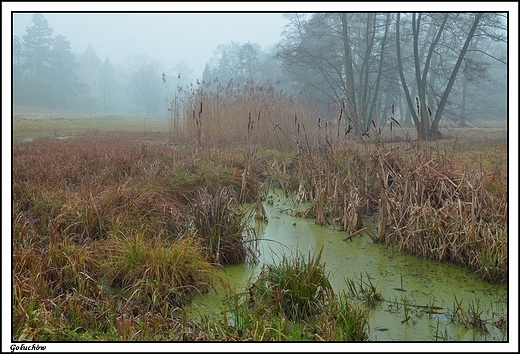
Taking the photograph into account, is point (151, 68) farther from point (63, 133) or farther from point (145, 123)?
point (63, 133)

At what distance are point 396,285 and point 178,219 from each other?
2.01 meters

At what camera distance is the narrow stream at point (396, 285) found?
8.77ft

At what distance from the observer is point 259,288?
2939 mm

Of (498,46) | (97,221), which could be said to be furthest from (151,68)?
(97,221)

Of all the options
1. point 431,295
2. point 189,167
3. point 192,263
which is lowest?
point 431,295

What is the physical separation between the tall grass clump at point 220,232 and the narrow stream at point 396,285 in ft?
0.39

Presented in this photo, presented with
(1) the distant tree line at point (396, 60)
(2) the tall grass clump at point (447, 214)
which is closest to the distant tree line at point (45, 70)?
(1) the distant tree line at point (396, 60)

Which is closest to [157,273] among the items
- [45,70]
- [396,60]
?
[45,70]

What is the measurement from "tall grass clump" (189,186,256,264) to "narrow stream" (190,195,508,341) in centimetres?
12

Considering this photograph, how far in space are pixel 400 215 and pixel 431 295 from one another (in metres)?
1.16

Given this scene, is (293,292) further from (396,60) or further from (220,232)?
(396,60)

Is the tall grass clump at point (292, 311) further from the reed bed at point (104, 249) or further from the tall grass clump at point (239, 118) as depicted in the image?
the tall grass clump at point (239, 118)

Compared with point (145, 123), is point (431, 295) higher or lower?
lower

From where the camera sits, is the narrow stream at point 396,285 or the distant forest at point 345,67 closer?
the narrow stream at point 396,285
